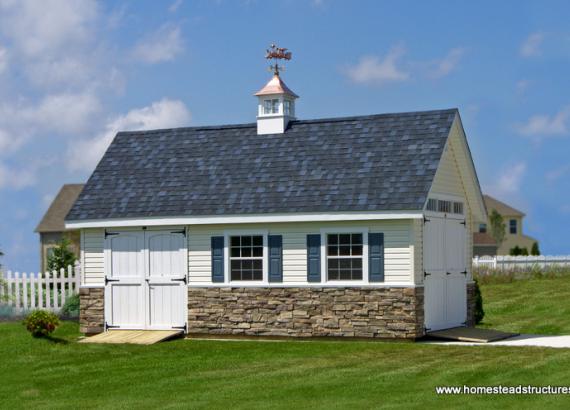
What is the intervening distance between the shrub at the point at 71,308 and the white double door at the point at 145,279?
3600mm

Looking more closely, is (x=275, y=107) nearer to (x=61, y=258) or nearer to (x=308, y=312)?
(x=308, y=312)

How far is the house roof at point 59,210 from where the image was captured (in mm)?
64875

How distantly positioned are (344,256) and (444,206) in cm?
331

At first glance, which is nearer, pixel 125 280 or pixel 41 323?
pixel 41 323

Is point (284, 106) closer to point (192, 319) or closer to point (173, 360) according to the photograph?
point (192, 319)

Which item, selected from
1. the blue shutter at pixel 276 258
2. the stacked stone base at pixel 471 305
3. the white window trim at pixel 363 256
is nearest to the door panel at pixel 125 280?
the blue shutter at pixel 276 258

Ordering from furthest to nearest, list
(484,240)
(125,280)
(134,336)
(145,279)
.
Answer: (484,240) → (125,280) → (145,279) → (134,336)

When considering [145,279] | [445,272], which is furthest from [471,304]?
[145,279]

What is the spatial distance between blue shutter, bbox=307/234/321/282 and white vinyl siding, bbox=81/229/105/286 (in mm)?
5493

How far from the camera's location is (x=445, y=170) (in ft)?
82.5

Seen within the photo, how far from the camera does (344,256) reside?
77.3 feet

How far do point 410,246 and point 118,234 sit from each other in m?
7.39

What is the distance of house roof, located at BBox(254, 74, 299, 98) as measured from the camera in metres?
27.0

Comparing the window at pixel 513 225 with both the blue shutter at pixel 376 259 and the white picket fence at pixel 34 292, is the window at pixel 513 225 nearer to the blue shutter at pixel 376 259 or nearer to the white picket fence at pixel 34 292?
the white picket fence at pixel 34 292
